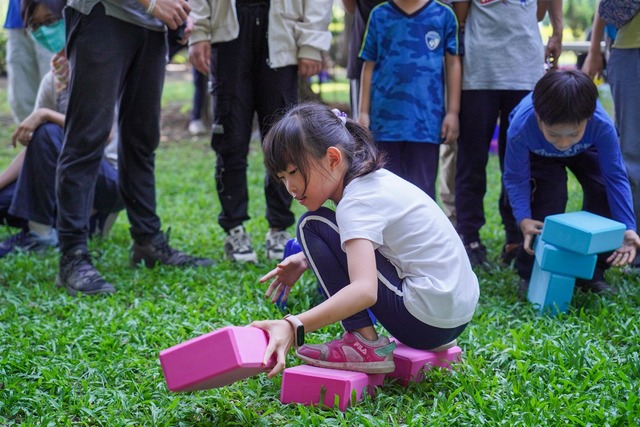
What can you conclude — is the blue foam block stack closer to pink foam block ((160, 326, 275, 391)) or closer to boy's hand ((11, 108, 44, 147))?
pink foam block ((160, 326, 275, 391))

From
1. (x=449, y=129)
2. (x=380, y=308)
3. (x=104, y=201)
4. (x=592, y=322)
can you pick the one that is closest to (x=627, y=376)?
(x=592, y=322)

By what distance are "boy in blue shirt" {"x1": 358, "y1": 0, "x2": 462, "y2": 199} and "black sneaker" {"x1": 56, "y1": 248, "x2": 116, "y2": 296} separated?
1.30m

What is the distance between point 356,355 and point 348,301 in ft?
0.90

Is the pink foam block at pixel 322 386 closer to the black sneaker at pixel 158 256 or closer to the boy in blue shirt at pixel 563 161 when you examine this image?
the boy in blue shirt at pixel 563 161

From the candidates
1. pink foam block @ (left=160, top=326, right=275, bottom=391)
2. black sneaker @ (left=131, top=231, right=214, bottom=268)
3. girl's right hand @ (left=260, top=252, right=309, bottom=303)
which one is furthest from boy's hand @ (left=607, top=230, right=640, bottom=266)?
black sneaker @ (left=131, top=231, right=214, bottom=268)

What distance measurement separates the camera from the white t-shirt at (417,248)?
6.94 feet

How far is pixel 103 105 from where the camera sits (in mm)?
A: 3199

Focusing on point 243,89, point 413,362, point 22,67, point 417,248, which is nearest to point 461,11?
point 243,89

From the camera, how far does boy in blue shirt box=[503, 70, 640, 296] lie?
286 centimetres

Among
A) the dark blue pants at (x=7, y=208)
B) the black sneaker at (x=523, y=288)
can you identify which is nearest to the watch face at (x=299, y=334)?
the black sneaker at (x=523, y=288)

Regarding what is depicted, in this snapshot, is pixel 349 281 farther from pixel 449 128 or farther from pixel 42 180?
pixel 42 180

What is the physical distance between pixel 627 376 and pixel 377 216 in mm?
876

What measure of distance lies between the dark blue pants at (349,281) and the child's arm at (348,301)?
0.16 m

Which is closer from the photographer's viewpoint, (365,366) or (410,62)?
(365,366)
